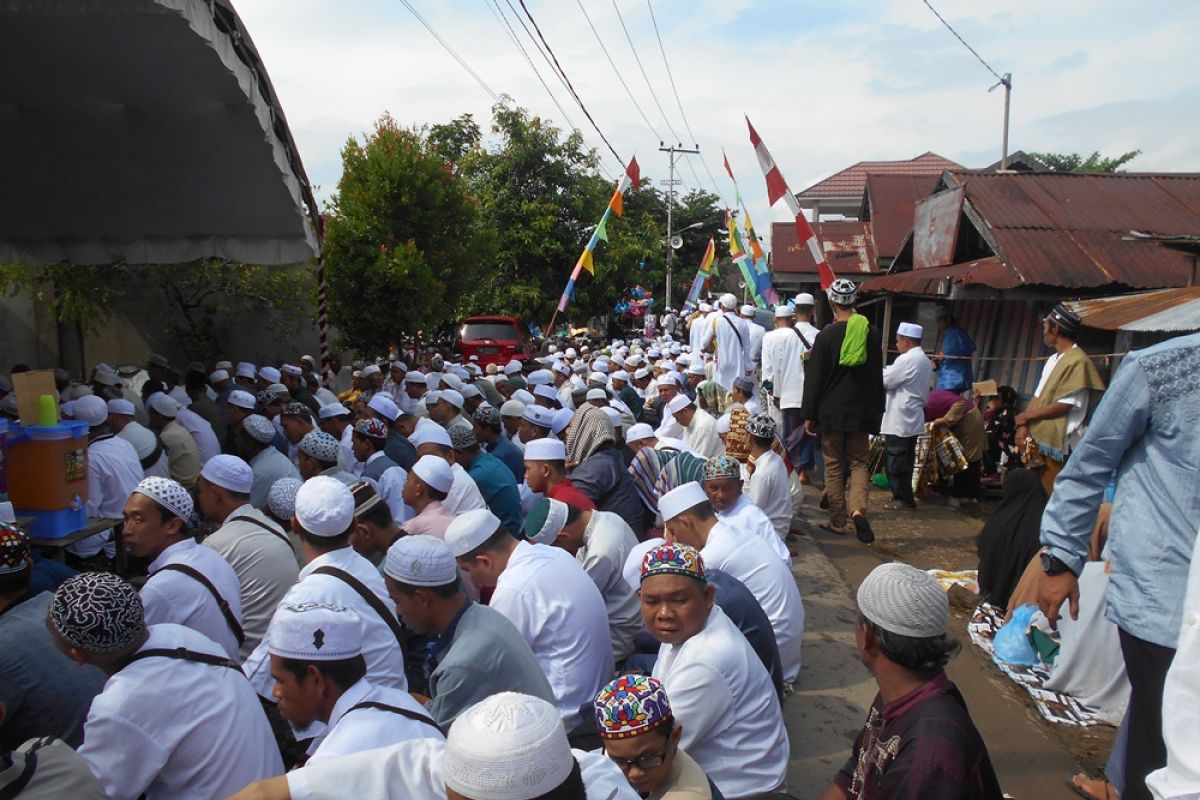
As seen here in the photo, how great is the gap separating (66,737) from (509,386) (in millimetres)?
8931

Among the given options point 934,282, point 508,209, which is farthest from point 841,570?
point 508,209

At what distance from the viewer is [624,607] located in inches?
176

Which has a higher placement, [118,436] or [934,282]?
[934,282]

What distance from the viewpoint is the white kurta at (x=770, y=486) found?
6164mm

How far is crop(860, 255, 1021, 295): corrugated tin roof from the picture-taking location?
827cm

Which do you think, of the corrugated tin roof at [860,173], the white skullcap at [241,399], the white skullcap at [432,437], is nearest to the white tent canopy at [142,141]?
the white skullcap at [241,399]

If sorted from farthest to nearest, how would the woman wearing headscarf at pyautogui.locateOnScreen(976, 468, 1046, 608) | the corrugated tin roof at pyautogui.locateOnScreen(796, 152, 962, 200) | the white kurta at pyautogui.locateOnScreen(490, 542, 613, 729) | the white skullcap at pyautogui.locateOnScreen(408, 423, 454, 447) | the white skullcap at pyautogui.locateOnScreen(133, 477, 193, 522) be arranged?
the corrugated tin roof at pyautogui.locateOnScreen(796, 152, 962, 200), the white skullcap at pyautogui.locateOnScreen(408, 423, 454, 447), the woman wearing headscarf at pyautogui.locateOnScreen(976, 468, 1046, 608), the white skullcap at pyautogui.locateOnScreen(133, 477, 193, 522), the white kurta at pyautogui.locateOnScreen(490, 542, 613, 729)

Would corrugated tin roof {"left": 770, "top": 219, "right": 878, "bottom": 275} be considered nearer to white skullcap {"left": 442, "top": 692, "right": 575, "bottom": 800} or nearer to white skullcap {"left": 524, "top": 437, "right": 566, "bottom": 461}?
white skullcap {"left": 524, "top": 437, "right": 566, "bottom": 461}

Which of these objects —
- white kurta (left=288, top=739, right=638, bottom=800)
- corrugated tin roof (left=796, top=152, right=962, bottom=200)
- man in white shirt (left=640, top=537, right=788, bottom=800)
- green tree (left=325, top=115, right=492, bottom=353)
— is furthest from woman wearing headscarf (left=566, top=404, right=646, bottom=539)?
corrugated tin roof (left=796, top=152, right=962, bottom=200)

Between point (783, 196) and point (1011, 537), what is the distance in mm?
5288

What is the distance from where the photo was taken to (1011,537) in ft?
17.7

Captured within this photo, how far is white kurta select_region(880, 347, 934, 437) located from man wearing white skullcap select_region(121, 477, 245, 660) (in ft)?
20.6

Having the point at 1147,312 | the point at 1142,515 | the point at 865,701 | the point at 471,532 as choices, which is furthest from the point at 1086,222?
the point at 471,532

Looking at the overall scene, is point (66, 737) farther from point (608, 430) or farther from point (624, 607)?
point (608, 430)
